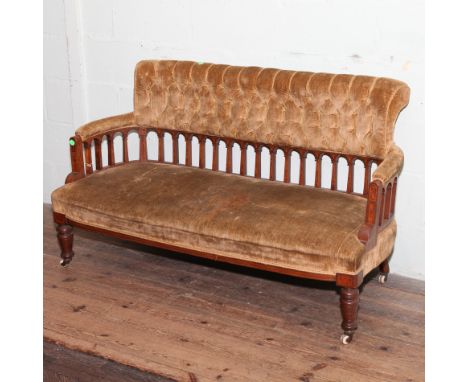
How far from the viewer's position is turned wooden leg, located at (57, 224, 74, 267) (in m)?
3.33

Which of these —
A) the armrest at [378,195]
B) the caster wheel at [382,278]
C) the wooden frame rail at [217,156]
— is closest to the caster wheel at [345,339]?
the armrest at [378,195]

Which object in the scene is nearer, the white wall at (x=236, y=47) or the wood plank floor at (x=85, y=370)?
the wood plank floor at (x=85, y=370)

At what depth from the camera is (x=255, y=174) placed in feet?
11.0

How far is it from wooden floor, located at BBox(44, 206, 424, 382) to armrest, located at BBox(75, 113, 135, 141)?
69 cm

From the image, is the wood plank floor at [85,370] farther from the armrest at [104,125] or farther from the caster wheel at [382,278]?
the caster wheel at [382,278]

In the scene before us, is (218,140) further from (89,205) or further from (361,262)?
(361,262)

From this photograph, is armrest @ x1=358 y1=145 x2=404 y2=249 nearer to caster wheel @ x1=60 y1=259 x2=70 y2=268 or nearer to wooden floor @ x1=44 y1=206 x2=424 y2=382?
wooden floor @ x1=44 y1=206 x2=424 y2=382

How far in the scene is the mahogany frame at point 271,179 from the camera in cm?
260

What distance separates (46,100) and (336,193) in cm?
207

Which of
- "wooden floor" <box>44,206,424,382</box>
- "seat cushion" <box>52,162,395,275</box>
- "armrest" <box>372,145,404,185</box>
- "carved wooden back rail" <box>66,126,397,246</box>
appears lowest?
"wooden floor" <box>44,206,424,382</box>

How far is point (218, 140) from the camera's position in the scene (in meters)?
3.43

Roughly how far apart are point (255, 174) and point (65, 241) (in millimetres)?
1039

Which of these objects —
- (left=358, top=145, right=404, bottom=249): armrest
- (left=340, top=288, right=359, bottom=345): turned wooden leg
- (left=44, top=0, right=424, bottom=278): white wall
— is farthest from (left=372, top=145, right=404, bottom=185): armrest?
(left=340, top=288, right=359, bottom=345): turned wooden leg
